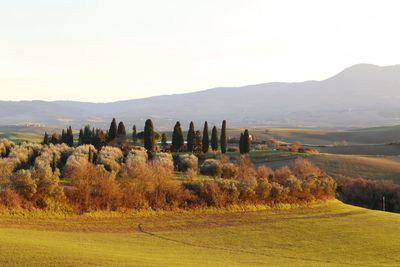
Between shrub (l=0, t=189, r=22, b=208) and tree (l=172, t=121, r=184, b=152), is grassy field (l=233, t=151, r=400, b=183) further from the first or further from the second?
shrub (l=0, t=189, r=22, b=208)

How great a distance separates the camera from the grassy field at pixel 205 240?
96.4 ft

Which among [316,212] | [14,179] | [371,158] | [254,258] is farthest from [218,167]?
[371,158]

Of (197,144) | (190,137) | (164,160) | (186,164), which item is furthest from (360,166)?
(164,160)

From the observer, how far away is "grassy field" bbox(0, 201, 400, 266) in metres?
29.4

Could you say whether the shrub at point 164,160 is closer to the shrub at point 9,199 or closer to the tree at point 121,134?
the shrub at point 9,199

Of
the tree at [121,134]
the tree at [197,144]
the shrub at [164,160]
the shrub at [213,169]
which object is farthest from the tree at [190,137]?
the shrub at [213,169]

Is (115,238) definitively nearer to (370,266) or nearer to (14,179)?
(14,179)

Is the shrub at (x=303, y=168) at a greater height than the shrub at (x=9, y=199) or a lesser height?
lesser

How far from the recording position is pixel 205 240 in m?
40.7

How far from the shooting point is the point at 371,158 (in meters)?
110

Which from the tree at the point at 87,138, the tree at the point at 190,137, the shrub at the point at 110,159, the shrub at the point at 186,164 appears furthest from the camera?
the tree at the point at 87,138

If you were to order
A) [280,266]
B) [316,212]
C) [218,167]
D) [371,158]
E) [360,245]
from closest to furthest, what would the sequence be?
[280,266], [360,245], [316,212], [218,167], [371,158]

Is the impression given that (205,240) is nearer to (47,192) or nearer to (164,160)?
(47,192)

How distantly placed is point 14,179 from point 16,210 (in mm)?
3802
